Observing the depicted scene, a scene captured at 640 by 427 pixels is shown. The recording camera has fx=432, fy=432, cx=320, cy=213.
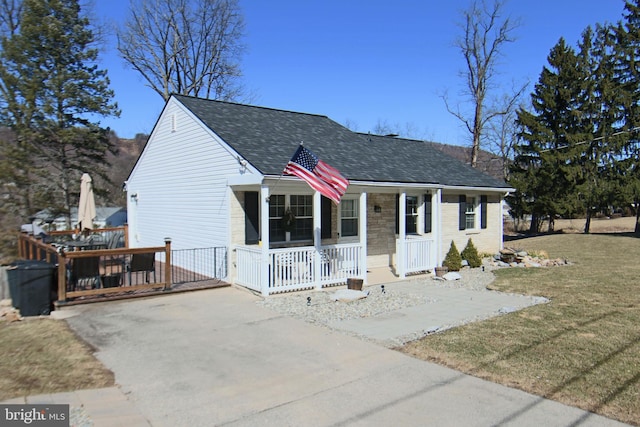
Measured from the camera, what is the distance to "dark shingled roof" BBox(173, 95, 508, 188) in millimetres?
11461

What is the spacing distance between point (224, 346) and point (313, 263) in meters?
4.32

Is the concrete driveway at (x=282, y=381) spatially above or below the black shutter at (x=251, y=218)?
below

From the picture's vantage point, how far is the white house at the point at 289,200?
10664 millimetres

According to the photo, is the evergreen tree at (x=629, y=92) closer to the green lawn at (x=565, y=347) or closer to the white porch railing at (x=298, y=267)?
the green lawn at (x=565, y=347)

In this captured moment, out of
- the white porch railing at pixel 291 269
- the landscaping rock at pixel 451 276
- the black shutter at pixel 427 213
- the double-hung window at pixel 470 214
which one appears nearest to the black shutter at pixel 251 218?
the white porch railing at pixel 291 269

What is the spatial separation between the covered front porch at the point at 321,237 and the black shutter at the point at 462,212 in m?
1.87

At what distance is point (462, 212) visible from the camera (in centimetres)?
1634

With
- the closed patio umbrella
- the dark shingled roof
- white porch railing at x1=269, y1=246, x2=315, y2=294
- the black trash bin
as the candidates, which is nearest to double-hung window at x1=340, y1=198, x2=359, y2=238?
the dark shingled roof

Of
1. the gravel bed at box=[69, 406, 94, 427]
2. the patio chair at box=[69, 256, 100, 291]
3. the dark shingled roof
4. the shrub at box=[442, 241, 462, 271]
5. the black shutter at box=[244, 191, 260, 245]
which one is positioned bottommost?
the gravel bed at box=[69, 406, 94, 427]

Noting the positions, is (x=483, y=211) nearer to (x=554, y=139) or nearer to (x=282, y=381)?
(x=282, y=381)

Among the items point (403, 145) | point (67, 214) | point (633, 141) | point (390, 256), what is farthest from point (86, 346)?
point (633, 141)

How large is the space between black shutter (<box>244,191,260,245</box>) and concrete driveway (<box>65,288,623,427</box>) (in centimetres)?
333

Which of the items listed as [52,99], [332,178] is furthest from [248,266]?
[52,99]

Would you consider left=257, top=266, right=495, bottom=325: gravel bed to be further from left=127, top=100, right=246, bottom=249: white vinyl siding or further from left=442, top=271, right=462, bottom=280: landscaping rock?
left=127, top=100, right=246, bottom=249: white vinyl siding
